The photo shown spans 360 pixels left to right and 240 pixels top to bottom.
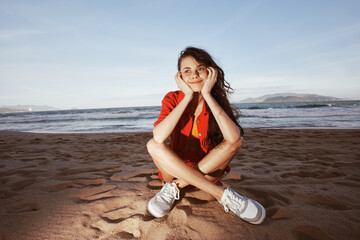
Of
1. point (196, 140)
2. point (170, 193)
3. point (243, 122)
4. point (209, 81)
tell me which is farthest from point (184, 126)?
point (243, 122)

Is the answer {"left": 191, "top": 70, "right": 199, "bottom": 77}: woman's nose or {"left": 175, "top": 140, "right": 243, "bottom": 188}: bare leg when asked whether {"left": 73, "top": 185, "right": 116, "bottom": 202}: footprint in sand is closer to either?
{"left": 175, "top": 140, "right": 243, "bottom": 188}: bare leg

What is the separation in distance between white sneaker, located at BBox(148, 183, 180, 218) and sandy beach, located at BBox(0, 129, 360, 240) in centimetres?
6

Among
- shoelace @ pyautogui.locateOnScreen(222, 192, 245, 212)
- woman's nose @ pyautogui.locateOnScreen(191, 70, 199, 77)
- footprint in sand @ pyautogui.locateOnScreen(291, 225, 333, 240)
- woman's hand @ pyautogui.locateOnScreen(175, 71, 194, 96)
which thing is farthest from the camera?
woman's nose @ pyautogui.locateOnScreen(191, 70, 199, 77)

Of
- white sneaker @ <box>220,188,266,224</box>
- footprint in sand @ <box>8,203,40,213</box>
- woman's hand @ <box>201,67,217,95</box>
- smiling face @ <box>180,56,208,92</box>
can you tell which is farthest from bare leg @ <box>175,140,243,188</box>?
footprint in sand @ <box>8,203,40,213</box>

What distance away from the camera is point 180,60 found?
2.22 meters

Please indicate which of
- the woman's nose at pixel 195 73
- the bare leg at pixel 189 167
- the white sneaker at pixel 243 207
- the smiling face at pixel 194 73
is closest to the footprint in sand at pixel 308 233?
the white sneaker at pixel 243 207

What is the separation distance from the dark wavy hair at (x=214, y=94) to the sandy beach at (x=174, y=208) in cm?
58

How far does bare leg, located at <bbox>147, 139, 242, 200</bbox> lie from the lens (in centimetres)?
159

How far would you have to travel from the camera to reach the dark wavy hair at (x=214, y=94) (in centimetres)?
202

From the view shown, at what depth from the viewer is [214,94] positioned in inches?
88.7

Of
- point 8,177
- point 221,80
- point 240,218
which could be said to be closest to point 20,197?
point 8,177

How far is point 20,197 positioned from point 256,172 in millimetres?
2778

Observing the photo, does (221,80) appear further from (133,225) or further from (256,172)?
(133,225)

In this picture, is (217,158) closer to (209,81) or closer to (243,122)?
(209,81)
